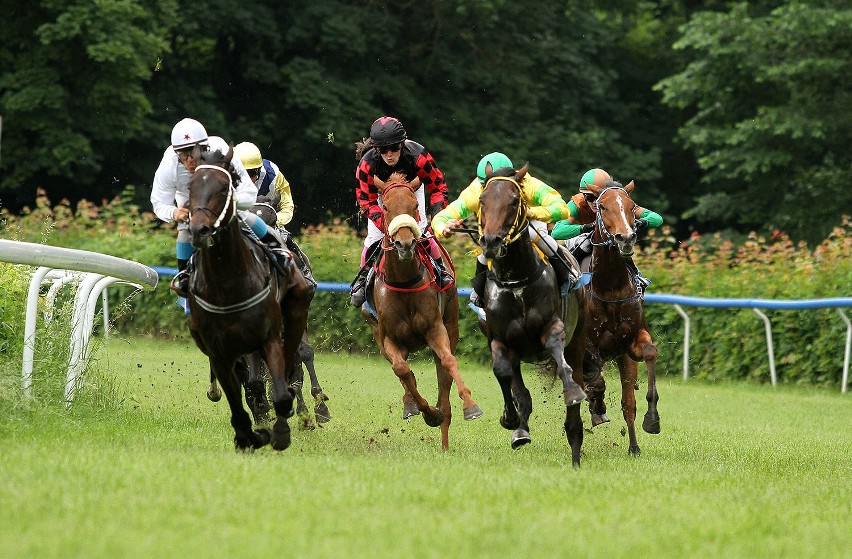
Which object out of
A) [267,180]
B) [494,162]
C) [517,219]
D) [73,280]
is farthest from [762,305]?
[73,280]

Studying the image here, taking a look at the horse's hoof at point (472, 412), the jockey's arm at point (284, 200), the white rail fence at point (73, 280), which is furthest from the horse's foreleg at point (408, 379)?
the jockey's arm at point (284, 200)

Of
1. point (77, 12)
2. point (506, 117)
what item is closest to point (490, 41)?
point (506, 117)

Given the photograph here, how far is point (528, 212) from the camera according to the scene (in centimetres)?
873

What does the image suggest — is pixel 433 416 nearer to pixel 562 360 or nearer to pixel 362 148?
pixel 562 360

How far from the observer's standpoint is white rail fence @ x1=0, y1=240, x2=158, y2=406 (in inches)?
325

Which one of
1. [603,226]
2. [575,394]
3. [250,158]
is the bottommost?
[575,394]

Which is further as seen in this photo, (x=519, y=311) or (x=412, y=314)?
(x=412, y=314)

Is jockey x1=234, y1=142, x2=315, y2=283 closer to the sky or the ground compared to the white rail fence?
closer to the sky

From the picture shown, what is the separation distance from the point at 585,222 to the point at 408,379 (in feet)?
7.43

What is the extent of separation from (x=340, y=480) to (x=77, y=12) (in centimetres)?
2272

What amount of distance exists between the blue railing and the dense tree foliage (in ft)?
30.1

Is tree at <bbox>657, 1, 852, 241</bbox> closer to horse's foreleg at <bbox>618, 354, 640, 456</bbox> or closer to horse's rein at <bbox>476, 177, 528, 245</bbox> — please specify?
horse's foreleg at <bbox>618, 354, 640, 456</bbox>

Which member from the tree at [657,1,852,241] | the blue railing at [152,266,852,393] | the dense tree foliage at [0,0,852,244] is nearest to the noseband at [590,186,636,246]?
the blue railing at [152,266,852,393]

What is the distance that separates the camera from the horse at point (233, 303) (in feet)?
26.4
